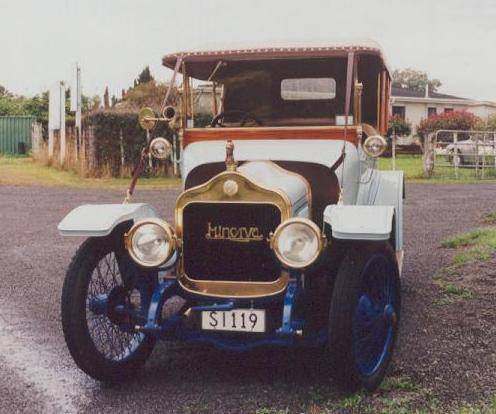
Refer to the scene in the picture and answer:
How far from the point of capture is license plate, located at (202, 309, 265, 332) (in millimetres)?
4371

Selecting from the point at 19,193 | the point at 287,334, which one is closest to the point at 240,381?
the point at 287,334

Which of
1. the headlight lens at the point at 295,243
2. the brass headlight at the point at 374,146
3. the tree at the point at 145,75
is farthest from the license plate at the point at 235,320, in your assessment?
the tree at the point at 145,75

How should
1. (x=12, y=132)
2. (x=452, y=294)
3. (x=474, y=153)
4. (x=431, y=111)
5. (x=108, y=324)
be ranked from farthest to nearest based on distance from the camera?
(x=431, y=111) < (x=12, y=132) < (x=474, y=153) < (x=452, y=294) < (x=108, y=324)

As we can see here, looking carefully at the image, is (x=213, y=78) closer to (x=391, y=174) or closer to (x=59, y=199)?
(x=391, y=174)

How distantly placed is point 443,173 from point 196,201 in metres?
18.9

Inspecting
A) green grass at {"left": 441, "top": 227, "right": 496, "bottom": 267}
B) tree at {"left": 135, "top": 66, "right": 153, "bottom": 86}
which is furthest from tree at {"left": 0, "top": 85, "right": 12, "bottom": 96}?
green grass at {"left": 441, "top": 227, "right": 496, "bottom": 267}

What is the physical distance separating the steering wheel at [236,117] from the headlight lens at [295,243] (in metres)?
1.65

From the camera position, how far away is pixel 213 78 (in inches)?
247

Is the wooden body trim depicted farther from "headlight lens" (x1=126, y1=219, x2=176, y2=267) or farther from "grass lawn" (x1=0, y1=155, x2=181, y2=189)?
"grass lawn" (x1=0, y1=155, x2=181, y2=189)

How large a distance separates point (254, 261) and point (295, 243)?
0.35m

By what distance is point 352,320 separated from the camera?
416 centimetres

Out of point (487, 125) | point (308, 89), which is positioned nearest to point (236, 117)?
point (308, 89)

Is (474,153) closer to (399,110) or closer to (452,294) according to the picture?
(452,294)

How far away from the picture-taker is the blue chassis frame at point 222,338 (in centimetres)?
434
